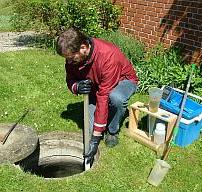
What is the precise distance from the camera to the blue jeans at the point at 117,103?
5141 mm

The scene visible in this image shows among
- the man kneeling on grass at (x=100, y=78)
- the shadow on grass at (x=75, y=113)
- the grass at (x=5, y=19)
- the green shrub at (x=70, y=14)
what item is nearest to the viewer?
the man kneeling on grass at (x=100, y=78)

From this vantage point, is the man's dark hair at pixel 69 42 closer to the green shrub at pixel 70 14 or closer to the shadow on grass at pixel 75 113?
the shadow on grass at pixel 75 113

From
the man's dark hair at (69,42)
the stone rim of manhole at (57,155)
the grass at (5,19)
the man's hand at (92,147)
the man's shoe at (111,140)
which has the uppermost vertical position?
the man's dark hair at (69,42)

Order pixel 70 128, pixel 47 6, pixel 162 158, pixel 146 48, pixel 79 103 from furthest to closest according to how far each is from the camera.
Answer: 1. pixel 47 6
2. pixel 146 48
3. pixel 79 103
4. pixel 70 128
5. pixel 162 158

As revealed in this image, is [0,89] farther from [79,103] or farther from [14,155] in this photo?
[14,155]

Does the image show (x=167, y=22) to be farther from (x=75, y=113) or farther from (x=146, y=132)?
(x=146, y=132)

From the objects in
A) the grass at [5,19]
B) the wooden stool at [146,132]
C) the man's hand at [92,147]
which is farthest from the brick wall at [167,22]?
the grass at [5,19]

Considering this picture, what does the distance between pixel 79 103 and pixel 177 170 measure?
237 cm

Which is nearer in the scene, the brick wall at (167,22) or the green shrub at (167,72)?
the green shrub at (167,72)

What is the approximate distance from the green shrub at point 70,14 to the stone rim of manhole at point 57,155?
12.3 feet

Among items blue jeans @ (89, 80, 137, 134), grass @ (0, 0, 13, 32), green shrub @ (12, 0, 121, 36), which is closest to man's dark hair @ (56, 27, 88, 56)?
blue jeans @ (89, 80, 137, 134)

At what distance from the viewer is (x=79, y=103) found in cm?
681

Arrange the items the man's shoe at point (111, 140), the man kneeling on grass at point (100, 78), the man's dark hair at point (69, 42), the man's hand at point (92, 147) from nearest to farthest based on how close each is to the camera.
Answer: the man's dark hair at point (69, 42) < the man kneeling on grass at point (100, 78) < the man's hand at point (92, 147) < the man's shoe at point (111, 140)

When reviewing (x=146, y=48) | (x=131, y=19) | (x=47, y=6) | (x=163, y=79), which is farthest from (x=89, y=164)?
(x=47, y=6)
